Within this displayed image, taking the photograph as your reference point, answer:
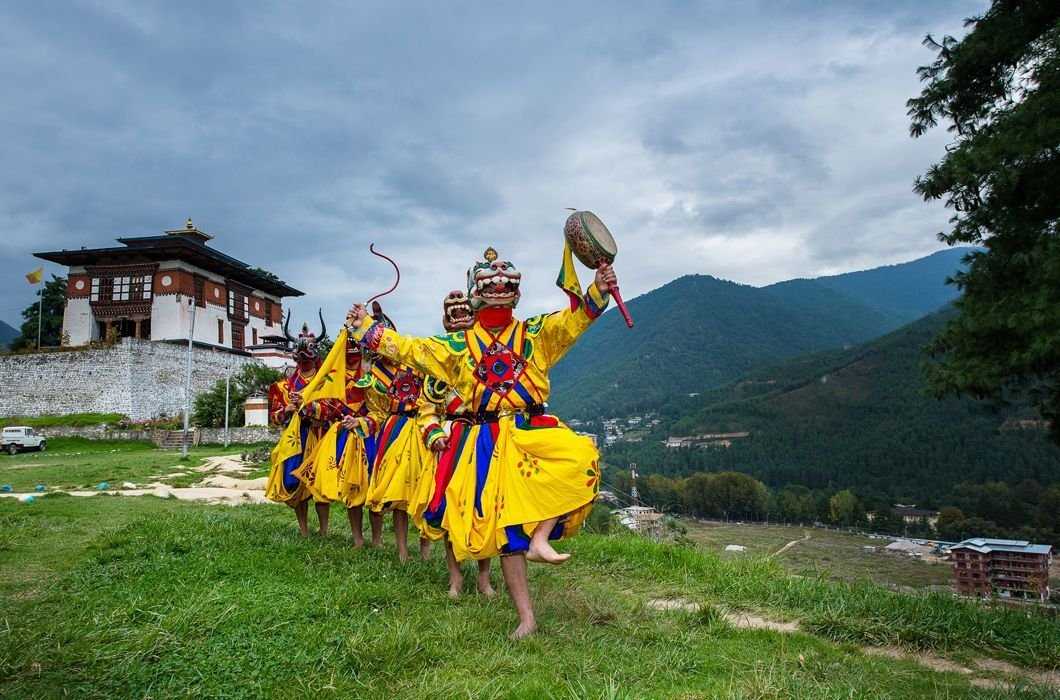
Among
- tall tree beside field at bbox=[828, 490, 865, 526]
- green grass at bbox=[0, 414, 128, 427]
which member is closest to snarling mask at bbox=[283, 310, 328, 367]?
green grass at bbox=[0, 414, 128, 427]

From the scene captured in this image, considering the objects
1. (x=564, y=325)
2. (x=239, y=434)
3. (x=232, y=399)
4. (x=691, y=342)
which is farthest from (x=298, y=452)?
(x=691, y=342)

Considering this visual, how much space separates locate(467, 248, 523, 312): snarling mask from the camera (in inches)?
187

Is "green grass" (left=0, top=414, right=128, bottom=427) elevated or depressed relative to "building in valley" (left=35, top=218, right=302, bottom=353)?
depressed

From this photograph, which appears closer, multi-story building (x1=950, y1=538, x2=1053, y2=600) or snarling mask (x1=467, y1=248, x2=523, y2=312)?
snarling mask (x1=467, y1=248, x2=523, y2=312)

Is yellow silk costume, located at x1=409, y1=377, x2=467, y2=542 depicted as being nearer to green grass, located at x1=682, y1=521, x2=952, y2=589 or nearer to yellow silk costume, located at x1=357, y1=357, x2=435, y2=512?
yellow silk costume, located at x1=357, y1=357, x2=435, y2=512

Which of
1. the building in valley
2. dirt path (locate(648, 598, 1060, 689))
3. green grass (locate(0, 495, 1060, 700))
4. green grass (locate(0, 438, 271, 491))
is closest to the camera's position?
green grass (locate(0, 495, 1060, 700))

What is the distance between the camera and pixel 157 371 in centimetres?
3522

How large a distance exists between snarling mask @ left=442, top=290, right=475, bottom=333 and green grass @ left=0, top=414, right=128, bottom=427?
102 feet

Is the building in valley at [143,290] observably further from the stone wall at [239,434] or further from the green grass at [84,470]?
the green grass at [84,470]

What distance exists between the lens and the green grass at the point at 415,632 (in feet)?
10.2

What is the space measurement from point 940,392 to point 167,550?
10.7 m

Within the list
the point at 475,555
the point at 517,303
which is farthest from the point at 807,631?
the point at 517,303

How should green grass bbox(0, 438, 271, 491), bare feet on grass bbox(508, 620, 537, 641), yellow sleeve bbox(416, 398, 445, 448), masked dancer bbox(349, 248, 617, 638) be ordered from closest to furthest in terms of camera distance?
bare feet on grass bbox(508, 620, 537, 641)
masked dancer bbox(349, 248, 617, 638)
yellow sleeve bbox(416, 398, 445, 448)
green grass bbox(0, 438, 271, 491)

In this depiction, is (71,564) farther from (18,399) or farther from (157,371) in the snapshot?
(18,399)
